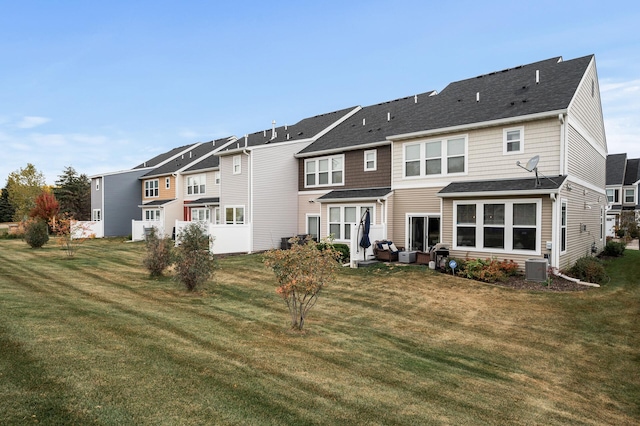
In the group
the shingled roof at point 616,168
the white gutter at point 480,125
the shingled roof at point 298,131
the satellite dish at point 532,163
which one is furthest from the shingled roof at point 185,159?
the shingled roof at point 616,168

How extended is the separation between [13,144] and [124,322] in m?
39.3

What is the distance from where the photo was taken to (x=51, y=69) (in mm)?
20641

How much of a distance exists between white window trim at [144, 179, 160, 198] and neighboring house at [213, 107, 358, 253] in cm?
1464

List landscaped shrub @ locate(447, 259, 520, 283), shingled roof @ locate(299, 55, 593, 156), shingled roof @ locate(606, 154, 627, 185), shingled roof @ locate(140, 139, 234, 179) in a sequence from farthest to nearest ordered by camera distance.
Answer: shingled roof @ locate(606, 154, 627, 185), shingled roof @ locate(140, 139, 234, 179), shingled roof @ locate(299, 55, 593, 156), landscaped shrub @ locate(447, 259, 520, 283)

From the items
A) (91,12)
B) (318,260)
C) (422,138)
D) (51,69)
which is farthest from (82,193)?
(318,260)

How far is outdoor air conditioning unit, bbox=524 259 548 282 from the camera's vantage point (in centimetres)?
1310

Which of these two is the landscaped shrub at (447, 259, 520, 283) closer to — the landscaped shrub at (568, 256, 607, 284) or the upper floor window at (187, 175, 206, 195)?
the landscaped shrub at (568, 256, 607, 284)

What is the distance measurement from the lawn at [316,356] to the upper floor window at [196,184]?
19.8 metres

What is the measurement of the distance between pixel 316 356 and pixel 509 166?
12518 millimetres

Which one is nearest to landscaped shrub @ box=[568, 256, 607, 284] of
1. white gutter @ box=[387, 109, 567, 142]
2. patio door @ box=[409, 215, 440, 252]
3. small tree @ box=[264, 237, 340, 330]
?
patio door @ box=[409, 215, 440, 252]

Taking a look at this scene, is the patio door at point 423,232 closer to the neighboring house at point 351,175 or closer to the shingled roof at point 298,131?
the neighboring house at point 351,175

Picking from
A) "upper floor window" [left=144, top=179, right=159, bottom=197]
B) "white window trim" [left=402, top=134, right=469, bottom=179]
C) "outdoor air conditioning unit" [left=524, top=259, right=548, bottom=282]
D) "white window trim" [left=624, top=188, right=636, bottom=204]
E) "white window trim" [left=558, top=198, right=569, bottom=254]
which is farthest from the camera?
"white window trim" [left=624, top=188, right=636, bottom=204]

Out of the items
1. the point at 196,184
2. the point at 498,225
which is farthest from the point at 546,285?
the point at 196,184

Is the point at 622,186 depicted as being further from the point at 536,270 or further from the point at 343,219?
the point at 536,270
